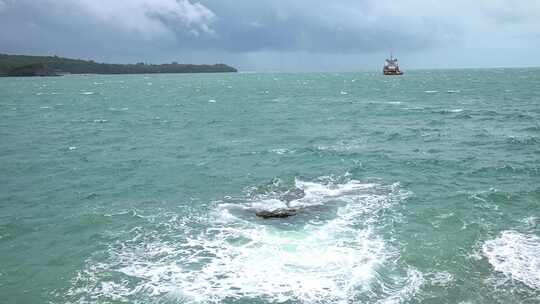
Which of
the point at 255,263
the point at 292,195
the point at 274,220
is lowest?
the point at 255,263

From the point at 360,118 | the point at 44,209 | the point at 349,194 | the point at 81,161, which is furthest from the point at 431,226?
the point at 360,118

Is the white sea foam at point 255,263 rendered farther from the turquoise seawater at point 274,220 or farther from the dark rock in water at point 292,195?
the dark rock in water at point 292,195

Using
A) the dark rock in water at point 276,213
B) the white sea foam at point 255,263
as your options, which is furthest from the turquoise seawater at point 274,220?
the dark rock in water at point 276,213

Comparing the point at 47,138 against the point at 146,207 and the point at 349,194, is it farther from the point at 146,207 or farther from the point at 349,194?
the point at 349,194

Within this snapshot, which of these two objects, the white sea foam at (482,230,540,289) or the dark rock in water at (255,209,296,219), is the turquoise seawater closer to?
the white sea foam at (482,230,540,289)

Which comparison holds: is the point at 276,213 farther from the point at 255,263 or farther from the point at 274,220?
the point at 255,263

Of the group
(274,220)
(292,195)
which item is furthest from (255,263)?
(292,195)

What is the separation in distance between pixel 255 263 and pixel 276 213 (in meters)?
5.64

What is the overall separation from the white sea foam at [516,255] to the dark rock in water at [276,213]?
10.2 m

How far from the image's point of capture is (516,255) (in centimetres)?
2058

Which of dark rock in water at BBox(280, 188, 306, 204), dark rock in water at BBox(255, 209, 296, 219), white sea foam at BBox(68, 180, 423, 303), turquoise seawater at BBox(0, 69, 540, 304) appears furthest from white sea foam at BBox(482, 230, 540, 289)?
dark rock in water at BBox(280, 188, 306, 204)

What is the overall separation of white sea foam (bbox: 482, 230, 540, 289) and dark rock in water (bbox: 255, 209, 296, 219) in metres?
10.2

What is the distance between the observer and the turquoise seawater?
18.3 meters

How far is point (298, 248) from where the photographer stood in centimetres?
2172
